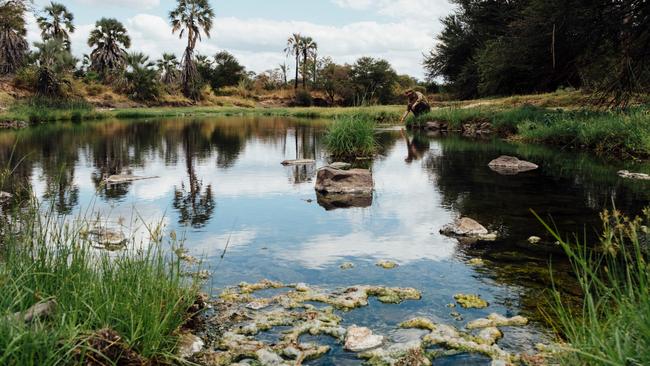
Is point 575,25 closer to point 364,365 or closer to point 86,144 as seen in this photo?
point 364,365

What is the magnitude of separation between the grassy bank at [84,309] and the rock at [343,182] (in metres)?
8.35

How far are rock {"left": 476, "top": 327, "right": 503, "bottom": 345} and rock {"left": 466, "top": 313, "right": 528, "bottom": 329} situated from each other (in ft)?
0.36

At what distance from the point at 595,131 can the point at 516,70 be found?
2003cm

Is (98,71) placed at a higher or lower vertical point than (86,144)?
higher

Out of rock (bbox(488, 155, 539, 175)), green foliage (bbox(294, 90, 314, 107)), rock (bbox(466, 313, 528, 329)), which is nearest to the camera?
rock (bbox(466, 313, 528, 329))

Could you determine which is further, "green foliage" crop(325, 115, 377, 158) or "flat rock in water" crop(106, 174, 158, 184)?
"green foliage" crop(325, 115, 377, 158)

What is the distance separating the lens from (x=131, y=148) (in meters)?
23.5

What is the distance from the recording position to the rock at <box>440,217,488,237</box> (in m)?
8.92

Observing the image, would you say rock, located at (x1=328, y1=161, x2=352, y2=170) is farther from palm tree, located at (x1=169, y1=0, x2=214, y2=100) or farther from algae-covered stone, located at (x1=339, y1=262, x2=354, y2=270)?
palm tree, located at (x1=169, y1=0, x2=214, y2=100)

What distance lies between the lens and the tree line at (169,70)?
53406 millimetres

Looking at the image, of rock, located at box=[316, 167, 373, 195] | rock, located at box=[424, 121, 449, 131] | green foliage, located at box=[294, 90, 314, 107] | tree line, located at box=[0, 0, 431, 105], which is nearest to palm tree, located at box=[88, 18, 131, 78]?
tree line, located at box=[0, 0, 431, 105]

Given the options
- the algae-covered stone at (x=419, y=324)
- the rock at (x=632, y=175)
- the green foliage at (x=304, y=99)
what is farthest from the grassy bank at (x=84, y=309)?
the green foliage at (x=304, y=99)

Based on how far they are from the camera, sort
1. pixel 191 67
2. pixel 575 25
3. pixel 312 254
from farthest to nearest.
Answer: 1. pixel 191 67
2. pixel 575 25
3. pixel 312 254

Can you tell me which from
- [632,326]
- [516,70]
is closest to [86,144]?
[632,326]
